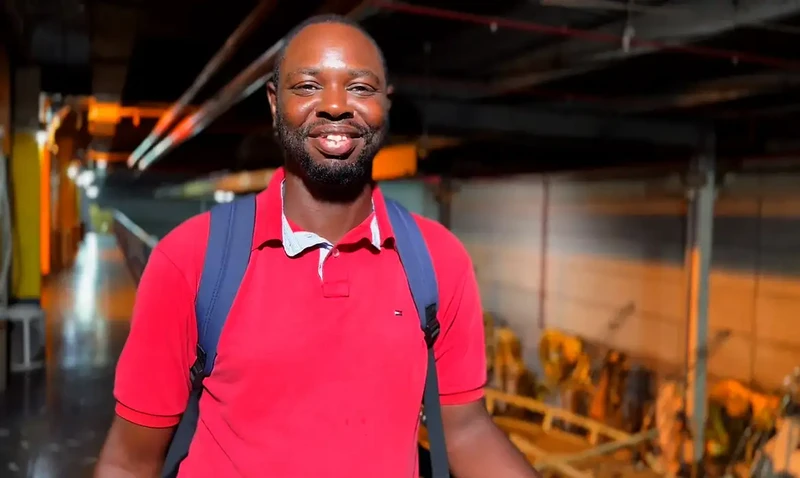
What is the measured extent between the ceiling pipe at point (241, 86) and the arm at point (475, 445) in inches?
27.9

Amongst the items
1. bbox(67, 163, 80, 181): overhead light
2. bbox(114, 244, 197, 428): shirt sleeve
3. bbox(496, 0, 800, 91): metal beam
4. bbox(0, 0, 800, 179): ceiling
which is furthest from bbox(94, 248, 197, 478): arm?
bbox(67, 163, 80, 181): overhead light

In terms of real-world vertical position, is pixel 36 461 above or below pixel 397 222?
below

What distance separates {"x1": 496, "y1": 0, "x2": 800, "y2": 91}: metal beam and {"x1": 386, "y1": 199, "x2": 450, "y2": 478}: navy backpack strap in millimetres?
2325

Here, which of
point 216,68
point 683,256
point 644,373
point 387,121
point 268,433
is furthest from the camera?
point 644,373

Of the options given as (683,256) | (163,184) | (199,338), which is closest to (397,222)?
(199,338)

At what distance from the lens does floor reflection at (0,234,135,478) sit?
3.14 meters

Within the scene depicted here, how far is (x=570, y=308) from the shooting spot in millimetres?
6988

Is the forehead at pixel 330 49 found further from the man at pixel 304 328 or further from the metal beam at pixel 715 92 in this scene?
the metal beam at pixel 715 92

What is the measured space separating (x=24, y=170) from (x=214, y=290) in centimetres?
450

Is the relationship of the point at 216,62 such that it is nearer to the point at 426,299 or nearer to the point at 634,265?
the point at 426,299

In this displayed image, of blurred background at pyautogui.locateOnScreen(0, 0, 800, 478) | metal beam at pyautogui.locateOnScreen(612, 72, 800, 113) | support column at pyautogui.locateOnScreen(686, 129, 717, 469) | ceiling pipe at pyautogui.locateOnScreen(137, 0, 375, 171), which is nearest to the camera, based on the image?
ceiling pipe at pyautogui.locateOnScreen(137, 0, 375, 171)

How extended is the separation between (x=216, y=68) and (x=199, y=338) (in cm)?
325

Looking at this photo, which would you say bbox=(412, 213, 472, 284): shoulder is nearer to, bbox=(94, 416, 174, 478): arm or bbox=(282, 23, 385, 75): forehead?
bbox=(282, 23, 385, 75): forehead

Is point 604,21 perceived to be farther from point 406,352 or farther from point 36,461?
point 36,461
